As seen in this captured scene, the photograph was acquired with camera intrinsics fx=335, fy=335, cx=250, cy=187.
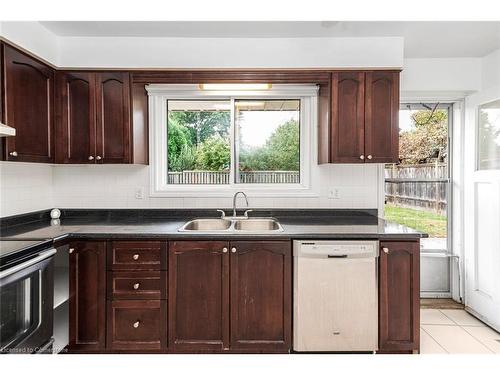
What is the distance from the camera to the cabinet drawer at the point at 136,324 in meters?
2.24

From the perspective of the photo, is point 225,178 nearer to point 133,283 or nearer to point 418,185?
point 133,283

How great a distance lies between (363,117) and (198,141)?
4.73 ft

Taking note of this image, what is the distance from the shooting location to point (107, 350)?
2244 millimetres

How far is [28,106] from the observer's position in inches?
90.2

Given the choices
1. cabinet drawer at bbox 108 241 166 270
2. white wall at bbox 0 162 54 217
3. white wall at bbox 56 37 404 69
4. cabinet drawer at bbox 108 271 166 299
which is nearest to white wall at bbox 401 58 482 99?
white wall at bbox 56 37 404 69

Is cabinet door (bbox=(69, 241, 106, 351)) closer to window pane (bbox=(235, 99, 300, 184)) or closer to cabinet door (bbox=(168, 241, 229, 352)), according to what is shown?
cabinet door (bbox=(168, 241, 229, 352))

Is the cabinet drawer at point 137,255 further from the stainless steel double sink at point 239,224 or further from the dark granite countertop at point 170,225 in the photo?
the stainless steel double sink at point 239,224

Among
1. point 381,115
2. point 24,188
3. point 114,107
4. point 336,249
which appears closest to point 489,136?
point 381,115

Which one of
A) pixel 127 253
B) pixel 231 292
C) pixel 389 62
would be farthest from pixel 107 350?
pixel 389 62

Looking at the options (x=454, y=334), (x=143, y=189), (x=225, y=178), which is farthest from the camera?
(x=225, y=178)

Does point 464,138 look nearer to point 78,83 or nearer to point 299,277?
point 299,277

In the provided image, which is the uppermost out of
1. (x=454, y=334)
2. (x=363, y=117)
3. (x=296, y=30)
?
(x=296, y=30)

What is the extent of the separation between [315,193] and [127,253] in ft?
5.32

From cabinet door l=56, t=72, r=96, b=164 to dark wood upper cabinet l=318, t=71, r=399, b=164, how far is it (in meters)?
1.86
